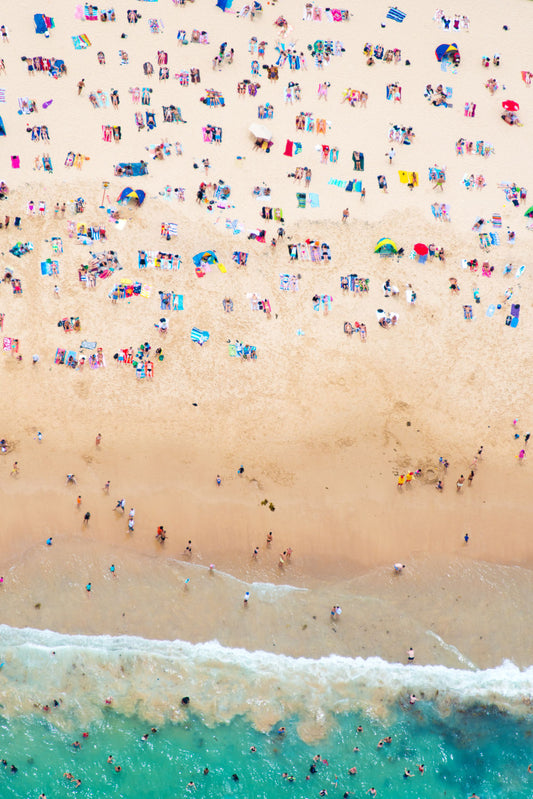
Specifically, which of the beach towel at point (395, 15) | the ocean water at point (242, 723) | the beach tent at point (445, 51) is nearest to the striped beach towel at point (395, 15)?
the beach towel at point (395, 15)

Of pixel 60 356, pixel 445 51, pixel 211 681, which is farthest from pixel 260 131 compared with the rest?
pixel 211 681

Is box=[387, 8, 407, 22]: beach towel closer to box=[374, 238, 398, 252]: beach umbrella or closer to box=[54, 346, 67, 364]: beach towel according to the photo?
box=[374, 238, 398, 252]: beach umbrella

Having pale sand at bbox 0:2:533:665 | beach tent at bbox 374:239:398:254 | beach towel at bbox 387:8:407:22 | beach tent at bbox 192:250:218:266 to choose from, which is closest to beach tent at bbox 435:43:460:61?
beach towel at bbox 387:8:407:22

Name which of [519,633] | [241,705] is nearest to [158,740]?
[241,705]

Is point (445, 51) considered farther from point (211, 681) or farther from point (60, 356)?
point (211, 681)

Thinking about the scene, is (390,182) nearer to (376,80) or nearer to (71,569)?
(376,80)

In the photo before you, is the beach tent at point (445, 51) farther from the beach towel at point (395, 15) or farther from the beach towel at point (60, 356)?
the beach towel at point (60, 356)
